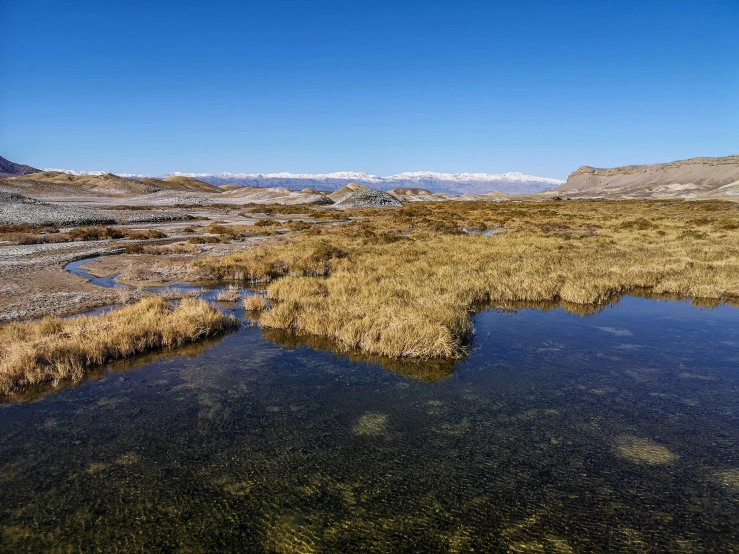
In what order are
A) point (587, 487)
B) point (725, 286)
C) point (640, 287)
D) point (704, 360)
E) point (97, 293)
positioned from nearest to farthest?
point (587, 487) < point (704, 360) < point (97, 293) < point (725, 286) < point (640, 287)

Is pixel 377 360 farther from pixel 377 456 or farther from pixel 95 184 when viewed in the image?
pixel 95 184

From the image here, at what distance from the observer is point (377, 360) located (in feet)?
36.3

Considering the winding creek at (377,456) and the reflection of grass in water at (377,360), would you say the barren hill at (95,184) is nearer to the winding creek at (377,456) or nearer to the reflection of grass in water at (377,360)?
the reflection of grass in water at (377,360)

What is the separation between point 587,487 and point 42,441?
8.91m

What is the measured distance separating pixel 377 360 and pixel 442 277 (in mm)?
8576

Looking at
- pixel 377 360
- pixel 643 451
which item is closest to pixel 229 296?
pixel 377 360

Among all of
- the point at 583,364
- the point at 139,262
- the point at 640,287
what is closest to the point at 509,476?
the point at 583,364

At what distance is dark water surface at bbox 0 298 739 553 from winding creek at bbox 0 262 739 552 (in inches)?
1.2

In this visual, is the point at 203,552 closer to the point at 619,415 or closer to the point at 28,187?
the point at 619,415

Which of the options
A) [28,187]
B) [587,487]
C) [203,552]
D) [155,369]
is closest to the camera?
[203,552]

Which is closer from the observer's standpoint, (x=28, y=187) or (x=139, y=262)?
(x=139, y=262)

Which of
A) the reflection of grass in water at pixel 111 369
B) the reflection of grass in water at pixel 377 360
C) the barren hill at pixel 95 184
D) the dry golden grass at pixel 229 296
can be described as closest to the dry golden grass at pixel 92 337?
the reflection of grass in water at pixel 111 369

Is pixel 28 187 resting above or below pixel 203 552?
above

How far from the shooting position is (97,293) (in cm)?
1636
